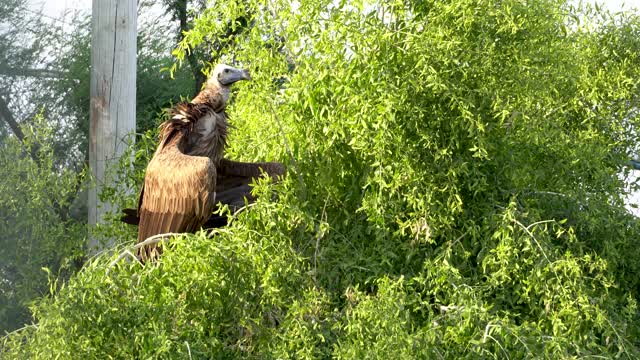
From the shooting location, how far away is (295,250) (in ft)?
11.3

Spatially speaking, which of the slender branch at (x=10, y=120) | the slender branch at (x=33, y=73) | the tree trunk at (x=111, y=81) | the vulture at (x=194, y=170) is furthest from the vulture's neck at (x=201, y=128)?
the slender branch at (x=33, y=73)

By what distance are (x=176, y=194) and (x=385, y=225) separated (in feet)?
2.27

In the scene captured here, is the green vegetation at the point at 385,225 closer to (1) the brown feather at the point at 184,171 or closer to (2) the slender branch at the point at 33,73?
(1) the brown feather at the point at 184,171

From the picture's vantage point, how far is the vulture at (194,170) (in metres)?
3.51

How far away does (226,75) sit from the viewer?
374cm

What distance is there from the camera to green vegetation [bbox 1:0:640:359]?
9.70 feet

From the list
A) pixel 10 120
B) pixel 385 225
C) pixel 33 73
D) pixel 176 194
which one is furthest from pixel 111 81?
pixel 33 73

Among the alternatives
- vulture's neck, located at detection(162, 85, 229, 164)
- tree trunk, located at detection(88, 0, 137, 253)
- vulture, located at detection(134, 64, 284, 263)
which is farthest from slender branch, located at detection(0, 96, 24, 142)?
vulture's neck, located at detection(162, 85, 229, 164)

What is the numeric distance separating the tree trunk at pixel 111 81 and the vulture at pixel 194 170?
126 centimetres

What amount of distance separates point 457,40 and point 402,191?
50 centimetres

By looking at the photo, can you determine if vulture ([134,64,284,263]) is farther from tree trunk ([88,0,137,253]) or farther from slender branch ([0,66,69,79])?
slender branch ([0,66,69,79])

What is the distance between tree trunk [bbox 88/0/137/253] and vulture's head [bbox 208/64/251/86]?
1.32 meters

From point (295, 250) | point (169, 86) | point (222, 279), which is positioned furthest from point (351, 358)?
point (169, 86)

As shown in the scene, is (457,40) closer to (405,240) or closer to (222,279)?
(405,240)
